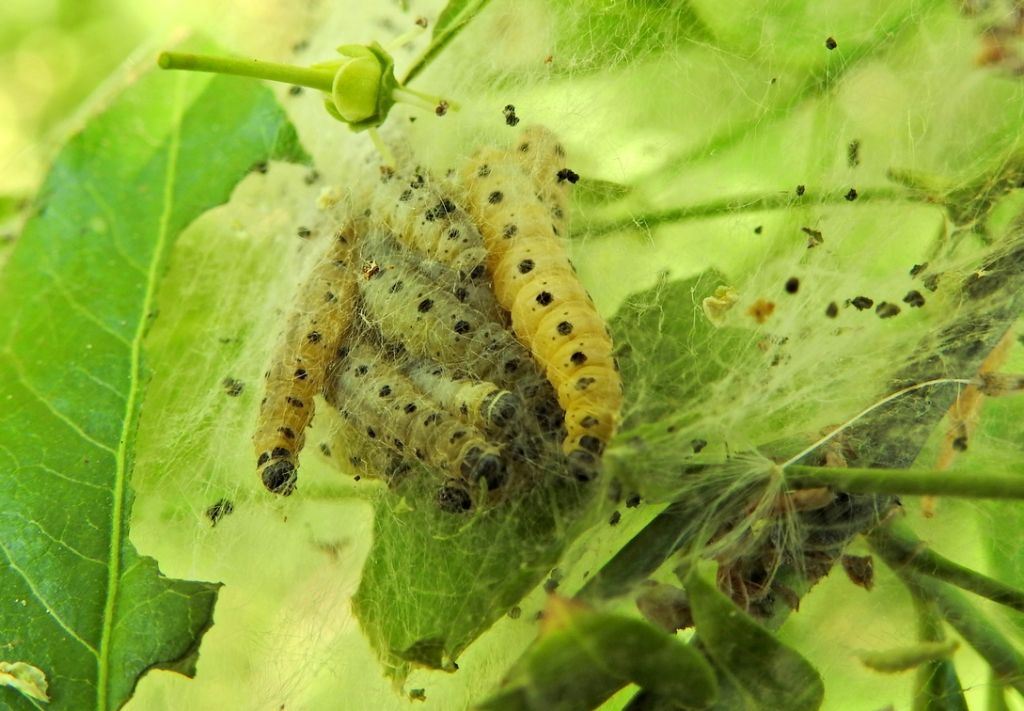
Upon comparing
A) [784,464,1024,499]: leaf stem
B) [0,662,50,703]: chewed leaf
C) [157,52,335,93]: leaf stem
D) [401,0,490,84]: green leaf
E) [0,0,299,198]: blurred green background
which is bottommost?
[0,662,50,703]: chewed leaf

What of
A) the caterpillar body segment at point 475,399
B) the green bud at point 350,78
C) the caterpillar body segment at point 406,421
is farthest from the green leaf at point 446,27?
the caterpillar body segment at point 475,399

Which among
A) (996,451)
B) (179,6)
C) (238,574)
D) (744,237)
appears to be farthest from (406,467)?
(179,6)

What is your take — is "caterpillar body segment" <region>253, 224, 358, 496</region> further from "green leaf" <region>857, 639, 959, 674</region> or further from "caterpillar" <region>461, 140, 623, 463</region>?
"green leaf" <region>857, 639, 959, 674</region>

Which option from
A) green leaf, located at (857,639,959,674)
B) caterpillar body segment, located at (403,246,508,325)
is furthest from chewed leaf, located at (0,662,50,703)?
green leaf, located at (857,639,959,674)

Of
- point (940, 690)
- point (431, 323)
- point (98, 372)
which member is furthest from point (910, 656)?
point (98, 372)

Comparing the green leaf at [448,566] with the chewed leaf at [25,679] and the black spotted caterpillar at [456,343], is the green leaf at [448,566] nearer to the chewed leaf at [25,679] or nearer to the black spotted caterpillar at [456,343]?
the black spotted caterpillar at [456,343]

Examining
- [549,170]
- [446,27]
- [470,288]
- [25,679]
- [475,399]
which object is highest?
[446,27]

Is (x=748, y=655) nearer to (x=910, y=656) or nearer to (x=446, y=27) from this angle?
(x=910, y=656)
